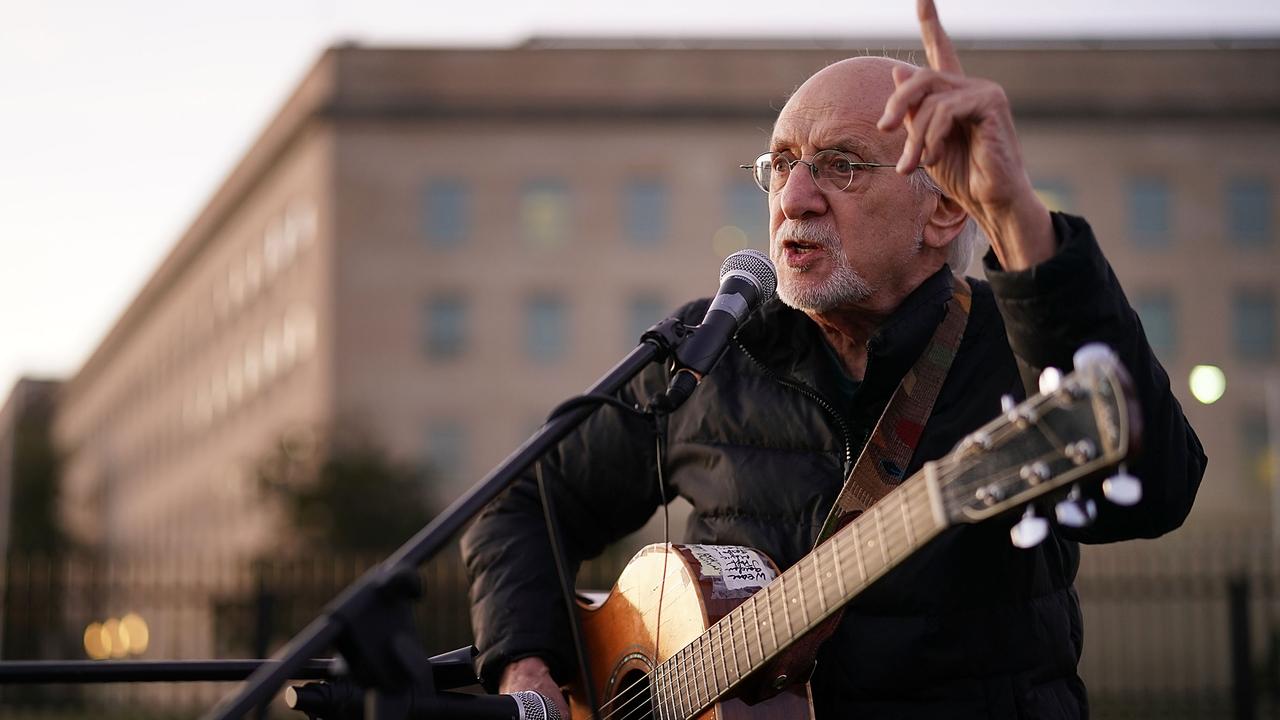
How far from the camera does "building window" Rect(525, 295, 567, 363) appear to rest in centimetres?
4809

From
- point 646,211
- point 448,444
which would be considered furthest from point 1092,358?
point 448,444

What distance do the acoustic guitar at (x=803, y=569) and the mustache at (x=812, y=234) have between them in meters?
0.85

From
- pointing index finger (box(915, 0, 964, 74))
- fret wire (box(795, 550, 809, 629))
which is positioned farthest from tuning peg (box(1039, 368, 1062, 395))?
fret wire (box(795, 550, 809, 629))

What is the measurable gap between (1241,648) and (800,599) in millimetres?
12066

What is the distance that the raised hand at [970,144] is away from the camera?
116 inches

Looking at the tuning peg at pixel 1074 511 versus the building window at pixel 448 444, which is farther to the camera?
the building window at pixel 448 444

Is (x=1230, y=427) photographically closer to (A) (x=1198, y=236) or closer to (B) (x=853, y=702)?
(A) (x=1198, y=236)

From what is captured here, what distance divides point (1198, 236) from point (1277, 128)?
13.1 feet

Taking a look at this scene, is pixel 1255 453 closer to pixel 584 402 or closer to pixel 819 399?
pixel 819 399

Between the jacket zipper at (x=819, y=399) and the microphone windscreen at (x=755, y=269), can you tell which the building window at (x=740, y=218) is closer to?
the jacket zipper at (x=819, y=399)

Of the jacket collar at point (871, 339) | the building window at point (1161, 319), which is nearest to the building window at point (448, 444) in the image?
the building window at point (1161, 319)

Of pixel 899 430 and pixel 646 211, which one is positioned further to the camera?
pixel 646 211

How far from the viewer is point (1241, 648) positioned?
46.1 feet

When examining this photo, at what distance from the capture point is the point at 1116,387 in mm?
2484
